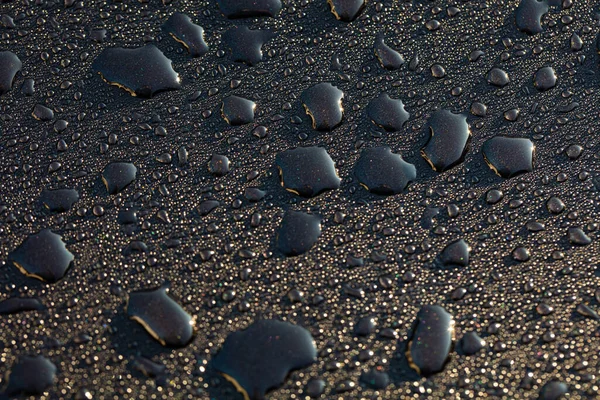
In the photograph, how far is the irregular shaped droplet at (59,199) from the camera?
63 centimetres

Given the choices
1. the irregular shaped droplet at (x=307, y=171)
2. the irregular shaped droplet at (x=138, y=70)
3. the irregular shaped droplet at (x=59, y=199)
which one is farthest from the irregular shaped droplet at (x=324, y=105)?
the irregular shaped droplet at (x=59, y=199)

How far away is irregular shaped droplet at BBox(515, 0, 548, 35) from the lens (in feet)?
2.34

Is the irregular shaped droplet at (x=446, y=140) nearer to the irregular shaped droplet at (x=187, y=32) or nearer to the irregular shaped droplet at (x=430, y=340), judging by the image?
the irregular shaped droplet at (x=430, y=340)

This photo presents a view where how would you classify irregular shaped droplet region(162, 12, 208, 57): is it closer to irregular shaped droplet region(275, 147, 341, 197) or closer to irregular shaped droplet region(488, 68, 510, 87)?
irregular shaped droplet region(275, 147, 341, 197)

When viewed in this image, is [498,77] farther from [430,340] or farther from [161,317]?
[161,317]

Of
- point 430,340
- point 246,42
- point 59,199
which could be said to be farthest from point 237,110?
point 430,340

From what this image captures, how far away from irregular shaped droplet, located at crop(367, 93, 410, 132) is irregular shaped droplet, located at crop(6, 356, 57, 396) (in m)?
0.39

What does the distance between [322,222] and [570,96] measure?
0.30 metres

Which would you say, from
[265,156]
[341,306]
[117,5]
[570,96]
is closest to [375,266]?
[341,306]

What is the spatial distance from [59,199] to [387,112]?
341 mm

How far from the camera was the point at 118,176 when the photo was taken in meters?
0.65

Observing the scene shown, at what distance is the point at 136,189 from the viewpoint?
64 centimetres

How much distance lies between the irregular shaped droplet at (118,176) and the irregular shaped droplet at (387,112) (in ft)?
0.82

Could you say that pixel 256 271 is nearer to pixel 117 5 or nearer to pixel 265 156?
pixel 265 156
